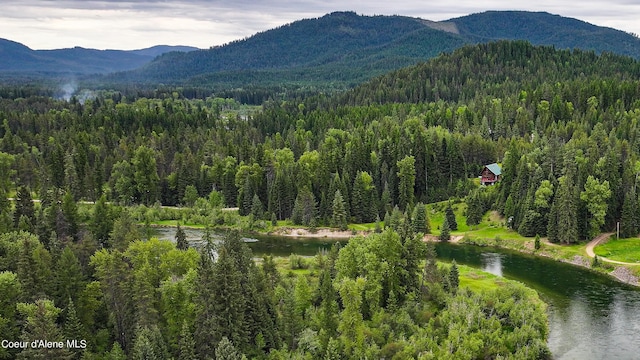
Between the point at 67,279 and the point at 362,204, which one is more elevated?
the point at 67,279

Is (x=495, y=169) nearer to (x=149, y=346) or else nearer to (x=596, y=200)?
(x=596, y=200)

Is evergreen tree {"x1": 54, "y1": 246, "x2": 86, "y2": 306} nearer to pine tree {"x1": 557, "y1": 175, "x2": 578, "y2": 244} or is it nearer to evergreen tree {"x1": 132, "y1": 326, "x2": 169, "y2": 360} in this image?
evergreen tree {"x1": 132, "y1": 326, "x2": 169, "y2": 360}

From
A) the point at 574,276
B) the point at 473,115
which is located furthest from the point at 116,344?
the point at 473,115

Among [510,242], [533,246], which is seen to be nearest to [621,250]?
[533,246]

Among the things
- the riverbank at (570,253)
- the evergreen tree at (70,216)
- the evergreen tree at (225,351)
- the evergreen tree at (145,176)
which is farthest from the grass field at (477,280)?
the evergreen tree at (145,176)

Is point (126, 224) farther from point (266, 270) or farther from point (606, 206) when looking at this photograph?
point (606, 206)

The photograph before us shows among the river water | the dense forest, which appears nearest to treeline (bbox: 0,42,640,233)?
the dense forest
